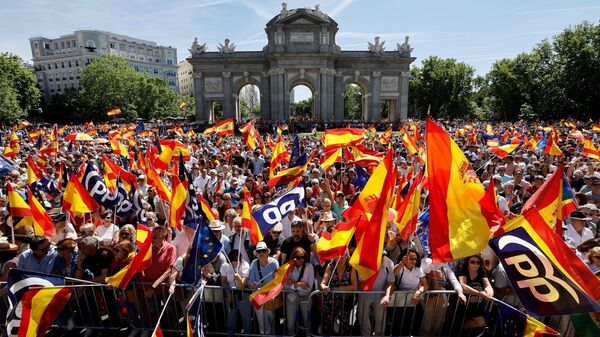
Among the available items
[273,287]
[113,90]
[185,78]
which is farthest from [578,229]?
[185,78]

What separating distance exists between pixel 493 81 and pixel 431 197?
76.9m

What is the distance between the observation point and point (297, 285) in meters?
5.39

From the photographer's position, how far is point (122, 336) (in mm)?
5746

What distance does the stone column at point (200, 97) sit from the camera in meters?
50.9

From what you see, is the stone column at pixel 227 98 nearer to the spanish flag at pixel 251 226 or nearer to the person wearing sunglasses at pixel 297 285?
the spanish flag at pixel 251 226

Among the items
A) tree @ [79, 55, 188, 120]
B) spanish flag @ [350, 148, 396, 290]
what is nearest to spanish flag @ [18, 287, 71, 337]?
spanish flag @ [350, 148, 396, 290]

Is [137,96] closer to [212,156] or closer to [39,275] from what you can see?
[212,156]

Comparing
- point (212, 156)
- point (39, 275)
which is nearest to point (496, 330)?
point (39, 275)

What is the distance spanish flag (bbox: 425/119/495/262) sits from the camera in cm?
451

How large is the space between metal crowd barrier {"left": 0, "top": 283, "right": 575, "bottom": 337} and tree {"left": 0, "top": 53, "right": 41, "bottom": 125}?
5590cm

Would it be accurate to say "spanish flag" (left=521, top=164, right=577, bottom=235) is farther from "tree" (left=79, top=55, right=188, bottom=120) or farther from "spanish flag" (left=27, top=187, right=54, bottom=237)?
"tree" (left=79, top=55, right=188, bottom=120)

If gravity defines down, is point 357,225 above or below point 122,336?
above

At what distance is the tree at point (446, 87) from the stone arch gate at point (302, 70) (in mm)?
28150

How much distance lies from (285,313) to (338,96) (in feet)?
155
